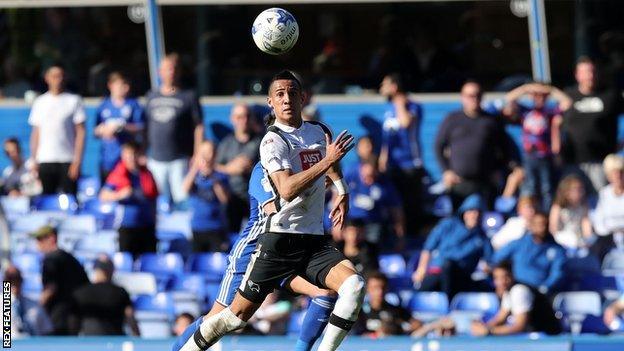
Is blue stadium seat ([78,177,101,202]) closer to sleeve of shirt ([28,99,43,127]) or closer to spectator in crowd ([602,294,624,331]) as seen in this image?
sleeve of shirt ([28,99,43,127])

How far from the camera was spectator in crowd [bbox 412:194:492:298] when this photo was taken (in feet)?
45.7

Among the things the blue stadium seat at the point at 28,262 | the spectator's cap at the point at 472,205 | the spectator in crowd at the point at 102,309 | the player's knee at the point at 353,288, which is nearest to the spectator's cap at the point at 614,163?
the spectator's cap at the point at 472,205

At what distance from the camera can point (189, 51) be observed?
691 inches

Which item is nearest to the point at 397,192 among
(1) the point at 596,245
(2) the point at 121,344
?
(1) the point at 596,245

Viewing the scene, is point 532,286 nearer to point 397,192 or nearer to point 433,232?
point 433,232

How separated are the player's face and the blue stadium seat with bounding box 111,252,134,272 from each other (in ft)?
18.2

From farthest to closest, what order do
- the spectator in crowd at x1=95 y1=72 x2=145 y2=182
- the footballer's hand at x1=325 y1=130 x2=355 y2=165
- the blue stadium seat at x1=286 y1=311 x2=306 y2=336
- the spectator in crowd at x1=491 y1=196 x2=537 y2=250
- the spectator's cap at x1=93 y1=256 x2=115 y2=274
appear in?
the spectator in crowd at x1=95 y1=72 x2=145 y2=182
the spectator's cap at x1=93 y1=256 x2=115 y2=274
the spectator in crowd at x1=491 y1=196 x2=537 y2=250
the blue stadium seat at x1=286 y1=311 x2=306 y2=336
the footballer's hand at x1=325 y1=130 x2=355 y2=165

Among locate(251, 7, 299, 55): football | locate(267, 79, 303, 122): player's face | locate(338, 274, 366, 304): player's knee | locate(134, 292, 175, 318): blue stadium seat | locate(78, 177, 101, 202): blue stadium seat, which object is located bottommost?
locate(134, 292, 175, 318): blue stadium seat

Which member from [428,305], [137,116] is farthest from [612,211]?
[137,116]

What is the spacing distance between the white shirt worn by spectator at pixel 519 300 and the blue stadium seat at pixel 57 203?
521 centimetres

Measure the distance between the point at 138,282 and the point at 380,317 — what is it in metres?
2.78

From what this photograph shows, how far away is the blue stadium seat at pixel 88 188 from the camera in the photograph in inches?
647

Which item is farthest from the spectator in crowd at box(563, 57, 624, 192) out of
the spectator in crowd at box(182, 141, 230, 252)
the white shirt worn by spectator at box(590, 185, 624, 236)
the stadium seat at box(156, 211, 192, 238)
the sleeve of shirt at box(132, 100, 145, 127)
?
the sleeve of shirt at box(132, 100, 145, 127)

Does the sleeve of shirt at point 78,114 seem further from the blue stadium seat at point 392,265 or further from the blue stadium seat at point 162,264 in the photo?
the blue stadium seat at point 392,265
